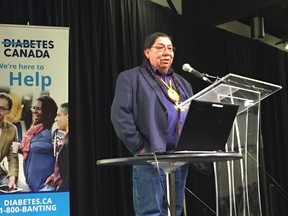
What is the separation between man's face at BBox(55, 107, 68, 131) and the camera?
3.05 m

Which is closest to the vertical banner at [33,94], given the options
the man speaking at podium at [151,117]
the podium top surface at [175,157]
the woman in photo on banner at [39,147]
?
the woman in photo on banner at [39,147]

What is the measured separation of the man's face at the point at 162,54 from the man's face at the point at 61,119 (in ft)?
3.29

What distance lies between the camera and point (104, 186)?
393 centimetres

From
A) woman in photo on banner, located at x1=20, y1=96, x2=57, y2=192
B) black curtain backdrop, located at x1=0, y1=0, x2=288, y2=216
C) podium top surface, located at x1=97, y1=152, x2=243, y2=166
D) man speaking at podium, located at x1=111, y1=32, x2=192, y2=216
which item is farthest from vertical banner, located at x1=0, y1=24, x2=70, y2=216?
podium top surface, located at x1=97, y1=152, x2=243, y2=166

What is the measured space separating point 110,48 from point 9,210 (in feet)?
5.99

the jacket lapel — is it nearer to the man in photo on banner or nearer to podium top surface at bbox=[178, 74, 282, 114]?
podium top surface at bbox=[178, 74, 282, 114]

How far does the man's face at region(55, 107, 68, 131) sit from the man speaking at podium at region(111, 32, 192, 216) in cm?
96

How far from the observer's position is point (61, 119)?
10.1 feet

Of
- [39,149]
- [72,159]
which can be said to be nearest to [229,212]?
[39,149]

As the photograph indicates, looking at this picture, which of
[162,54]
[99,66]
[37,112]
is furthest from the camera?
[99,66]

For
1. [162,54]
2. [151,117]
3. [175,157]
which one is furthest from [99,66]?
[175,157]

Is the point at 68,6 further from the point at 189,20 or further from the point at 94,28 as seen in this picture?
the point at 189,20

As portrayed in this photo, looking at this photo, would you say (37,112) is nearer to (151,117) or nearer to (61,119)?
(61,119)

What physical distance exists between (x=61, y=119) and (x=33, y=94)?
251 mm
